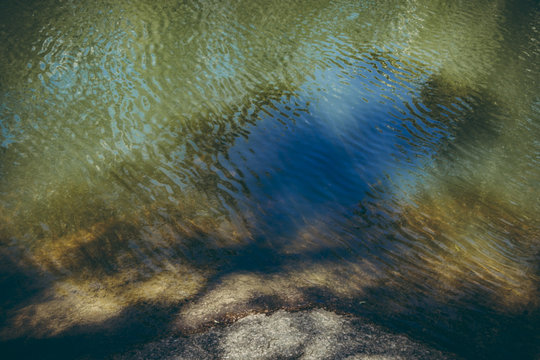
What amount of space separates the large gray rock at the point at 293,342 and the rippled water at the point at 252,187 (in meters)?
0.21

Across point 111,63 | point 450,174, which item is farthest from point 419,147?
point 111,63

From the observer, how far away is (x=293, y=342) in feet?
14.8

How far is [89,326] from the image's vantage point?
4.51 metres

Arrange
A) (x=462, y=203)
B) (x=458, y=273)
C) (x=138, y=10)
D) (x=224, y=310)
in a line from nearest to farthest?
(x=224, y=310), (x=458, y=273), (x=462, y=203), (x=138, y=10)

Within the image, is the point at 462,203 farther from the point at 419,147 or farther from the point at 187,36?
the point at 187,36

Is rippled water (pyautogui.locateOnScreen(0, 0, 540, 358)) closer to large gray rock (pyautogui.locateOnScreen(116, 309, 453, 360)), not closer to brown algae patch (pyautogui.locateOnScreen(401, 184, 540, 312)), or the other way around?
brown algae patch (pyautogui.locateOnScreen(401, 184, 540, 312))

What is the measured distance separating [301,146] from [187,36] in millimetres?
8574

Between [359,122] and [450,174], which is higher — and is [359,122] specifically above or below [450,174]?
above

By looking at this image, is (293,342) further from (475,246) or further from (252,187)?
(475,246)

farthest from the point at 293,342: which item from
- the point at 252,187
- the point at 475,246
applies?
the point at 475,246

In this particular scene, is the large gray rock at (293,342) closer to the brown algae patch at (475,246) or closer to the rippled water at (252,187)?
the rippled water at (252,187)

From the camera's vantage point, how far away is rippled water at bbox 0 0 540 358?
504 centimetres

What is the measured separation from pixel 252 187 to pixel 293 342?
349 cm

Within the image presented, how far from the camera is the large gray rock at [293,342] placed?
4281 mm
